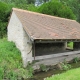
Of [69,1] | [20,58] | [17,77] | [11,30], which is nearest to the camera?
[17,77]

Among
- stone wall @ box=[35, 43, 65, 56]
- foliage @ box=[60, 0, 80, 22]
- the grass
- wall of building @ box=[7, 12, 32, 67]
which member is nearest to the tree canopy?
stone wall @ box=[35, 43, 65, 56]

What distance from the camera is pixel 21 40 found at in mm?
10734

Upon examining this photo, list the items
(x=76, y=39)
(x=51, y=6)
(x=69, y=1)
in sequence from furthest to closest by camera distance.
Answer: (x=69, y=1)
(x=51, y=6)
(x=76, y=39)

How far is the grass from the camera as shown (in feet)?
29.0

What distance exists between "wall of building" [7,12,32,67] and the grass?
0.35 meters

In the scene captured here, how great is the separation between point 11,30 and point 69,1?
27.0 m

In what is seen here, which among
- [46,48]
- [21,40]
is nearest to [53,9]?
[46,48]

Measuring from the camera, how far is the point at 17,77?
358 inches

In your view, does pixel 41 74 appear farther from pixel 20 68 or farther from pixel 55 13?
pixel 55 13

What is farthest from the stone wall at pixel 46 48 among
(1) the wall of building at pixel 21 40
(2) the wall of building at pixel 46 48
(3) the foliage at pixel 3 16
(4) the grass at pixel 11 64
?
(3) the foliage at pixel 3 16

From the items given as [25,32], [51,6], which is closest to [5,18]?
[51,6]

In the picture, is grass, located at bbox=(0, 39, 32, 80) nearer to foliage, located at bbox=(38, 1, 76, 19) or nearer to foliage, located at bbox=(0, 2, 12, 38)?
foliage, located at bbox=(0, 2, 12, 38)

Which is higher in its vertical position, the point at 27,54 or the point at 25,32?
the point at 25,32

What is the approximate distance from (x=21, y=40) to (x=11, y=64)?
1907 mm
